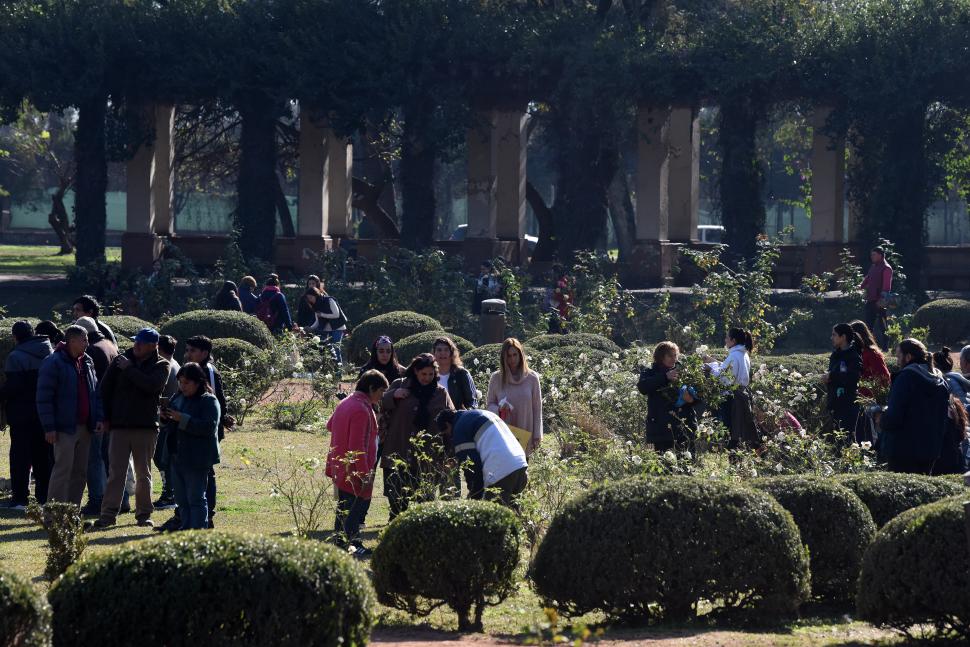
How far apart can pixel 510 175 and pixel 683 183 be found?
455 cm

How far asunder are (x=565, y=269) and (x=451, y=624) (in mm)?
21239

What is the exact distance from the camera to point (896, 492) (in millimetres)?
8820

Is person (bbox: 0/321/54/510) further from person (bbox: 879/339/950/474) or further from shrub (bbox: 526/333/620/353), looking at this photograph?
shrub (bbox: 526/333/620/353)

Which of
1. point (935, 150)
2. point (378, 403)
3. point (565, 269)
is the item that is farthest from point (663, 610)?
point (935, 150)

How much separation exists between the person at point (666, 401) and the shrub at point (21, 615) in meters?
6.92

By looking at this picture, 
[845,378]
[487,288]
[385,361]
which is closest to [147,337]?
[385,361]

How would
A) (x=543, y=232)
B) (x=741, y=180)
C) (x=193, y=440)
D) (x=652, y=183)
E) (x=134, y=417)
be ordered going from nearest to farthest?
(x=193, y=440) → (x=134, y=417) → (x=741, y=180) → (x=652, y=183) → (x=543, y=232)

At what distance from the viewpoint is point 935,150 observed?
3117cm

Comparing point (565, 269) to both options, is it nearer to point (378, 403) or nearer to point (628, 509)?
point (378, 403)

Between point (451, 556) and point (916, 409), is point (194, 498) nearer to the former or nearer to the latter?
point (451, 556)

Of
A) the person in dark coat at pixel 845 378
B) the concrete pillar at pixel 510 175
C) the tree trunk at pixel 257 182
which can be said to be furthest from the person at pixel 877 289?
the tree trunk at pixel 257 182

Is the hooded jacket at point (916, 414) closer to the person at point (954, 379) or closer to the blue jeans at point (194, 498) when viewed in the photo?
the person at point (954, 379)

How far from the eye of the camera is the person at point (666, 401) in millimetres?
11664

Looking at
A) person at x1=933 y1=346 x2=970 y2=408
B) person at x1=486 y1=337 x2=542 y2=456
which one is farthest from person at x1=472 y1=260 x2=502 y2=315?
person at x1=486 y1=337 x2=542 y2=456
